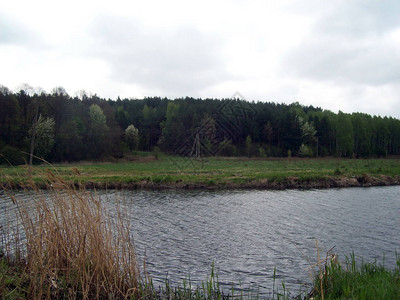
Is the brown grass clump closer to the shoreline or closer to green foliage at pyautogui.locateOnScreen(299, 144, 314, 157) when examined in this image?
the shoreline

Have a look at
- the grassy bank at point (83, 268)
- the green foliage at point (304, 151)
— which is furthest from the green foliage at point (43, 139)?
the green foliage at point (304, 151)

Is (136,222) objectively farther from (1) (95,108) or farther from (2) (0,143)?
(1) (95,108)

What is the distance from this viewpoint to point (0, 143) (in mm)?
50750

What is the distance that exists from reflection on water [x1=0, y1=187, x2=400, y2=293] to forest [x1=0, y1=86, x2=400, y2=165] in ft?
70.9

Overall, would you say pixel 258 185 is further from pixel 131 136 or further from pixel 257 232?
pixel 131 136

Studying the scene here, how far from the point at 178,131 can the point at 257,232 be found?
54.7 m

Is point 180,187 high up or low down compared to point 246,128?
down

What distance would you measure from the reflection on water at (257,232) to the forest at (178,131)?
851 inches

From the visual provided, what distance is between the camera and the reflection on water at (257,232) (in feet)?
31.8

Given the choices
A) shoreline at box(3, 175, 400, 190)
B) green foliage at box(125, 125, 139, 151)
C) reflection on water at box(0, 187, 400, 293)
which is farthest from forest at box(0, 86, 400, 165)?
reflection on water at box(0, 187, 400, 293)

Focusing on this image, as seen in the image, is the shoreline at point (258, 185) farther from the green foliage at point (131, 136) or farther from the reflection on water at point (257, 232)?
the green foliage at point (131, 136)

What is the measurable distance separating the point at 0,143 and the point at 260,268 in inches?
2048

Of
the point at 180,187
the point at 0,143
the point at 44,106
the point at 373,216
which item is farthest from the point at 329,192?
the point at 44,106

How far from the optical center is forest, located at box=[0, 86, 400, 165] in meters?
55.2
